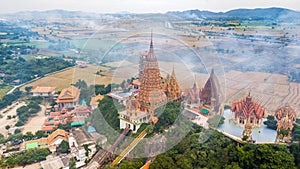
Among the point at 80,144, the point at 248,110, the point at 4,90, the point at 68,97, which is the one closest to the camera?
the point at 248,110

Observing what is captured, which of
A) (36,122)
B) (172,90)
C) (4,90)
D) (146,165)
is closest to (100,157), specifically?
(146,165)

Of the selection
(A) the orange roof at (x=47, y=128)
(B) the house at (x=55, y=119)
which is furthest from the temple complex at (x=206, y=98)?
(A) the orange roof at (x=47, y=128)

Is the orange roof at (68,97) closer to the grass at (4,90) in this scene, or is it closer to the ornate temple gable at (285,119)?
the grass at (4,90)

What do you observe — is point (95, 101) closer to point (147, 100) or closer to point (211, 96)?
point (147, 100)

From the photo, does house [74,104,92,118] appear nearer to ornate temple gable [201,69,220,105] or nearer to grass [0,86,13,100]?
ornate temple gable [201,69,220,105]

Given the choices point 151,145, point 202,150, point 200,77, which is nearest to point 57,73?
point 200,77
